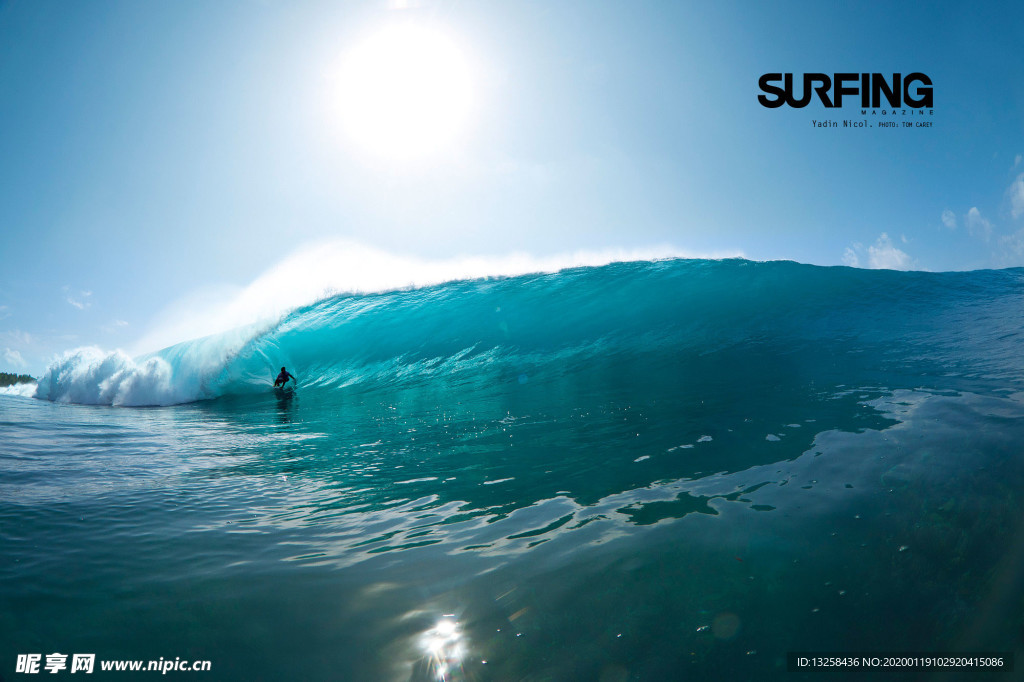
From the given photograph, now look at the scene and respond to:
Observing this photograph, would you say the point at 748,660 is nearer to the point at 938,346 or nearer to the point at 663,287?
the point at 938,346

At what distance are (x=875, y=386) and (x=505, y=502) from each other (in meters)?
4.81

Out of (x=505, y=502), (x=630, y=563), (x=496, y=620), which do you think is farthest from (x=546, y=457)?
(x=496, y=620)

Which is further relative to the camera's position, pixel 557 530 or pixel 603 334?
pixel 603 334

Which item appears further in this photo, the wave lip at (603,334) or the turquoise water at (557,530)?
the wave lip at (603,334)

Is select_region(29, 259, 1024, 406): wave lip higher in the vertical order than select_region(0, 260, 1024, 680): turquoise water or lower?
higher

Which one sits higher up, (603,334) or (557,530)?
(603,334)

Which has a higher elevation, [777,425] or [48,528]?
[777,425]

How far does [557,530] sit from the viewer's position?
2.37m

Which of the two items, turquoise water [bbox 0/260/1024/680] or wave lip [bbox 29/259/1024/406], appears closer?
turquoise water [bbox 0/260/1024/680]

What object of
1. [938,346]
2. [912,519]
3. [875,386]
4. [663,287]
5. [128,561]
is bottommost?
[128,561]

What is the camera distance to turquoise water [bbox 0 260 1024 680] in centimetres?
156

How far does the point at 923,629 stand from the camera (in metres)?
1.51

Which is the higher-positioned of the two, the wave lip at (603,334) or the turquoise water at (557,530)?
the wave lip at (603,334)

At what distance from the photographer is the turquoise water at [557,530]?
61.2 inches
